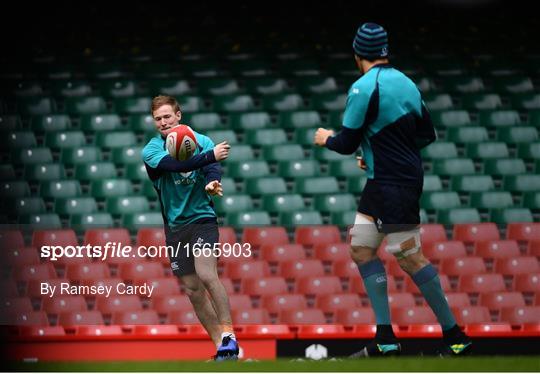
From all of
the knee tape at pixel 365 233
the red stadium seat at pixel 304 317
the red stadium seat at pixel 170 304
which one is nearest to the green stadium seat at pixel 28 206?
the red stadium seat at pixel 170 304

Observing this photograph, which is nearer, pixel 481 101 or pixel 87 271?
pixel 87 271

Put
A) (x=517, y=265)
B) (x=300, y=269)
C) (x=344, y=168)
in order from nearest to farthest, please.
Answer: (x=300, y=269)
(x=517, y=265)
(x=344, y=168)

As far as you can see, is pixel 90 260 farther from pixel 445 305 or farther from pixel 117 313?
pixel 445 305

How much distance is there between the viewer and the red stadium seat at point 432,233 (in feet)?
41.7

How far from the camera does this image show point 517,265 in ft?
41.1

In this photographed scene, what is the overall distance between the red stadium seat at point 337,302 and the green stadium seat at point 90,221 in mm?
2969

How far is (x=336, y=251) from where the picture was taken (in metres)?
12.5

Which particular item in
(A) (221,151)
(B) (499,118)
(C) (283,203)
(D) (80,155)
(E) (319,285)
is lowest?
(E) (319,285)

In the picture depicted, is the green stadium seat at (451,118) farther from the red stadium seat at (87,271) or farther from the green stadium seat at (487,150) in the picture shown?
the red stadium seat at (87,271)

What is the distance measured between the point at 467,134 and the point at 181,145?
8.96 meters

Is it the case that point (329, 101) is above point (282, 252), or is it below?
above

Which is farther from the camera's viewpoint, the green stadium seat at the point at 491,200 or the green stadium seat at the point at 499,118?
the green stadium seat at the point at 499,118

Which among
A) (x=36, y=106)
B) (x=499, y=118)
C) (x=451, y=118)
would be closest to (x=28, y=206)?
(x=36, y=106)

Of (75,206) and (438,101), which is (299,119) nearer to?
(438,101)
